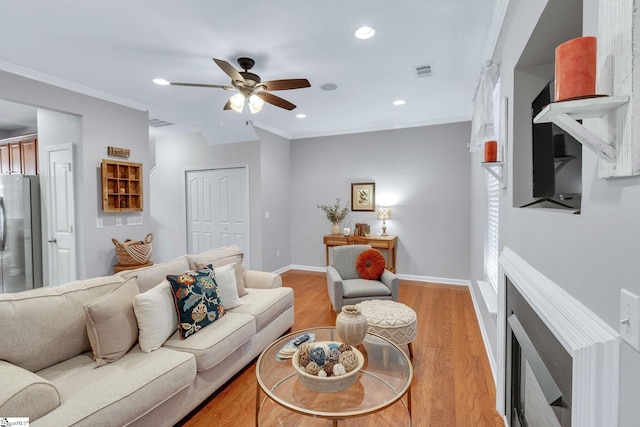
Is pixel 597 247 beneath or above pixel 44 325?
above

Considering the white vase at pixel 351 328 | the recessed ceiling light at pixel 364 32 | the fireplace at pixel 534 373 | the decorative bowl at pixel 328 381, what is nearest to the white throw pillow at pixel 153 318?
the decorative bowl at pixel 328 381

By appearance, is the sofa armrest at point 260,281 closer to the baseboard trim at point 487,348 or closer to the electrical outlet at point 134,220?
the electrical outlet at point 134,220

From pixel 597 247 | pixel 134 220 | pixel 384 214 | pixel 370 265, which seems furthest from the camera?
pixel 384 214

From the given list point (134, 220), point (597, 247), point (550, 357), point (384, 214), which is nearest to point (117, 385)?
point (550, 357)

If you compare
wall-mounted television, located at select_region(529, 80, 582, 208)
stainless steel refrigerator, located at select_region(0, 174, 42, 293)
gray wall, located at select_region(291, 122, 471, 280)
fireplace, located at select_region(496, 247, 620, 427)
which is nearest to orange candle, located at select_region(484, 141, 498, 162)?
wall-mounted television, located at select_region(529, 80, 582, 208)

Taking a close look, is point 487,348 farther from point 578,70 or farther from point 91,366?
point 91,366

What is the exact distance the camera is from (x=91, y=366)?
1590 millimetres

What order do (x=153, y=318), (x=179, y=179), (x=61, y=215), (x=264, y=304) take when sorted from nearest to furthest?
(x=153, y=318) → (x=264, y=304) → (x=61, y=215) → (x=179, y=179)

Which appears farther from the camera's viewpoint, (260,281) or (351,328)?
(260,281)

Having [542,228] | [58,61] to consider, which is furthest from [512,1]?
[58,61]

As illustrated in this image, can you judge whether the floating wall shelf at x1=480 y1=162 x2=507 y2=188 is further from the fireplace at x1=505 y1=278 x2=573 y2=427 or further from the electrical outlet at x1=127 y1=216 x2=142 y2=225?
the electrical outlet at x1=127 y1=216 x2=142 y2=225

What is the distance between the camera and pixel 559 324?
0.84 m

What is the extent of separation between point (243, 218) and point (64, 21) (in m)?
3.33

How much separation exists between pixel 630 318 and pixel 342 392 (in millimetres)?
1188
